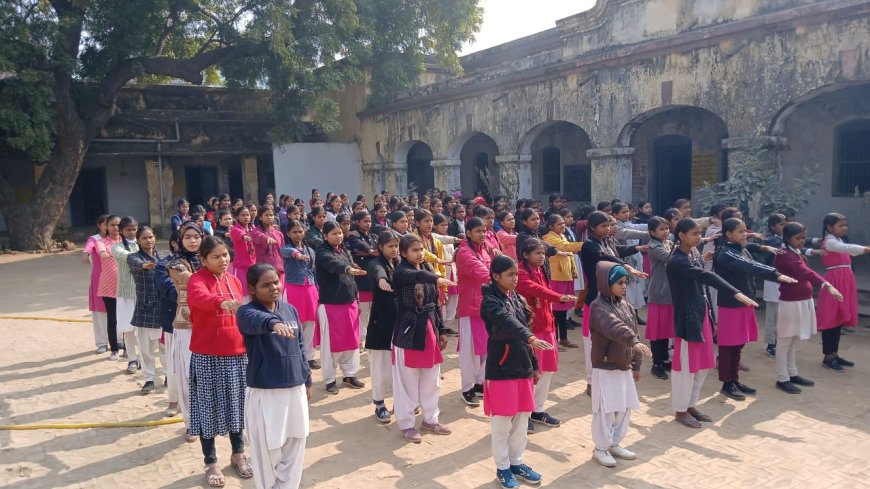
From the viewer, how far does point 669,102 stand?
10.1 m

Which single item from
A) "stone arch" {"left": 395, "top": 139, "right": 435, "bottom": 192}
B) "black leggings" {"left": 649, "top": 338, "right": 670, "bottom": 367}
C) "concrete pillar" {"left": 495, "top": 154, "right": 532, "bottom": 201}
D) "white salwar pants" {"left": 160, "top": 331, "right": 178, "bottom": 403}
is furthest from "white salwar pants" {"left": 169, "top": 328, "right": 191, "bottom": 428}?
"stone arch" {"left": 395, "top": 139, "right": 435, "bottom": 192}

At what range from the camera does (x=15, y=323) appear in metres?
9.23

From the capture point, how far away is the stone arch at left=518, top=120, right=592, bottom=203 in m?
15.3

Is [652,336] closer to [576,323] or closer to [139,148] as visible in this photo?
[576,323]

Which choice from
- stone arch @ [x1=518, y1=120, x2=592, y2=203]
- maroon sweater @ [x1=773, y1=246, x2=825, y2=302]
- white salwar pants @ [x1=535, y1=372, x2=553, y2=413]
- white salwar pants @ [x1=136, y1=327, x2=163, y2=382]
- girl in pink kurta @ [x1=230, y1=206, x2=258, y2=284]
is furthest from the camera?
stone arch @ [x1=518, y1=120, x2=592, y2=203]

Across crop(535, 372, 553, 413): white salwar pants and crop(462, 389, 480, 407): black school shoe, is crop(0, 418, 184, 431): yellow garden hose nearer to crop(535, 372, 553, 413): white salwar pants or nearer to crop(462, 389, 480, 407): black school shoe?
crop(462, 389, 480, 407): black school shoe

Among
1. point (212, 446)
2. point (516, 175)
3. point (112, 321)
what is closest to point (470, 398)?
point (212, 446)

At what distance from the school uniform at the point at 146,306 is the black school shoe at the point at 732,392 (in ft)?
16.5

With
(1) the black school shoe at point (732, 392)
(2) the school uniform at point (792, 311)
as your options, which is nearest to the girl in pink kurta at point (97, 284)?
(1) the black school shoe at point (732, 392)

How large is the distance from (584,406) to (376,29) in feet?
45.8

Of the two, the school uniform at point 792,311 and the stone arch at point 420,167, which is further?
the stone arch at point 420,167

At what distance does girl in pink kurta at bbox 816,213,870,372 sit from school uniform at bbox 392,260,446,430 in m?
3.94

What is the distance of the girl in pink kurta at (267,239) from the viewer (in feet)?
24.0

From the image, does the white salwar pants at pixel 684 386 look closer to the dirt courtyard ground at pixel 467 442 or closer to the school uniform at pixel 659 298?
the dirt courtyard ground at pixel 467 442
